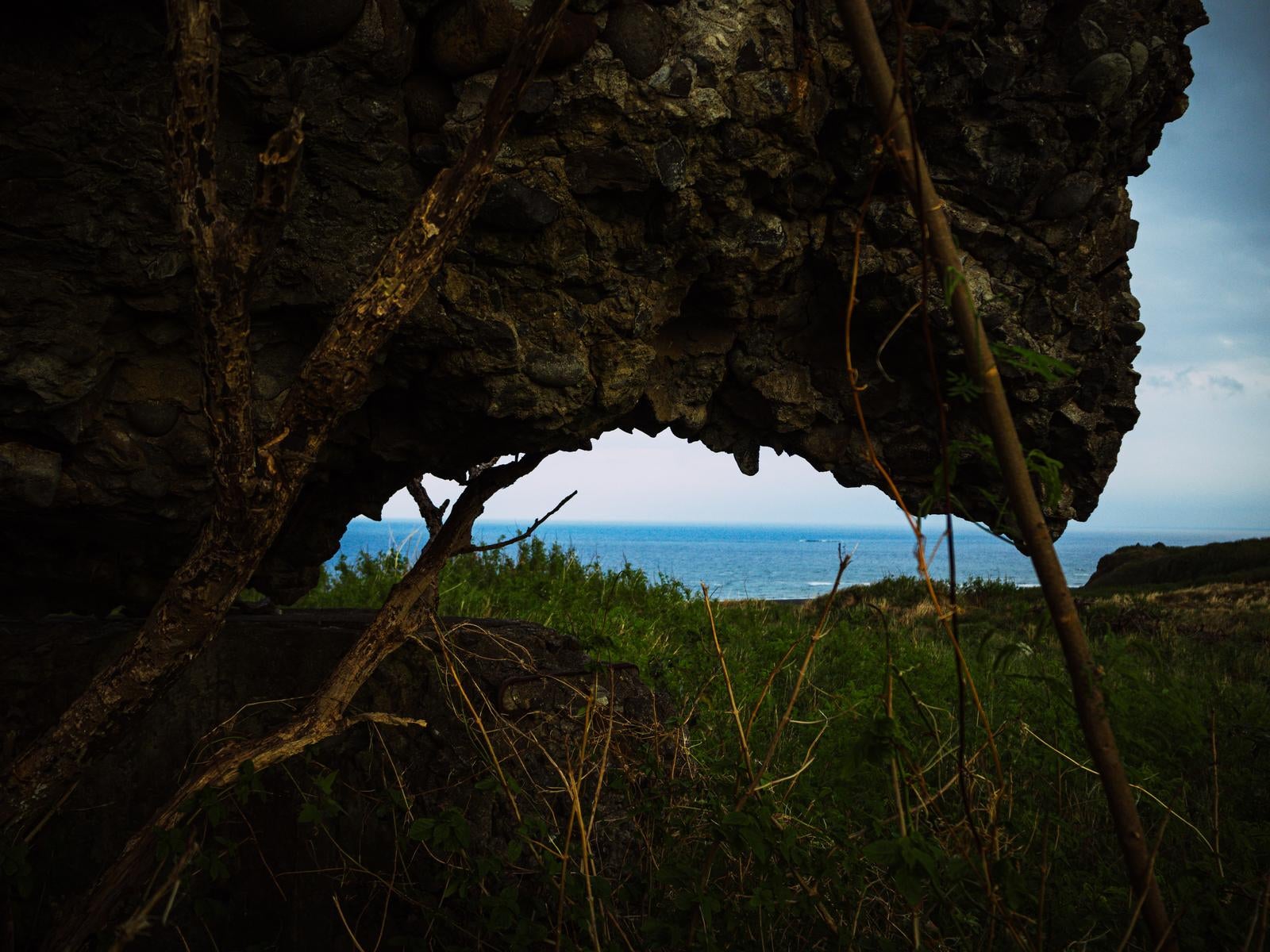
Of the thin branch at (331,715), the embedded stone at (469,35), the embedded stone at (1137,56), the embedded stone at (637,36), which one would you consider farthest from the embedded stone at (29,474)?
the embedded stone at (1137,56)

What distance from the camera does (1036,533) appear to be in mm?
1479

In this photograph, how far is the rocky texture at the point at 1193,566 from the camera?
12.5 meters

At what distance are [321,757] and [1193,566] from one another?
47.7 ft

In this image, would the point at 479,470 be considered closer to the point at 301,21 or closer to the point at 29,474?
the point at 29,474

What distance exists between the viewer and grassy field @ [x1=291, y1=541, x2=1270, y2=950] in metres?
1.92

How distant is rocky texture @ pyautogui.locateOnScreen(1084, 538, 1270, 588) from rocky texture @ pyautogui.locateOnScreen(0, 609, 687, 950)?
11.7 meters

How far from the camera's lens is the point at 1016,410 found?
11.6 feet

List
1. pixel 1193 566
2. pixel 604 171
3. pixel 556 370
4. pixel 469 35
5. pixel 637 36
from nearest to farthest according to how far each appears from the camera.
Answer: pixel 469 35 < pixel 637 36 < pixel 604 171 < pixel 556 370 < pixel 1193 566

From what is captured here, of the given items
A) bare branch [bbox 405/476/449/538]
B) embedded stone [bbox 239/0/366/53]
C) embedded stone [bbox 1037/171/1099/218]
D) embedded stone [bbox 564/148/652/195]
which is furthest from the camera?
bare branch [bbox 405/476/449/538]

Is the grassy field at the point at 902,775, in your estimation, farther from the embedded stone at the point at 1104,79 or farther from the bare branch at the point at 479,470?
the embedded stone at the point at 1104,79

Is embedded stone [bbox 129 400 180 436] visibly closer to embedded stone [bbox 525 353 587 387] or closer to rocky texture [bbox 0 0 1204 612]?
rocky texture [bbox 0 0 1204 612]

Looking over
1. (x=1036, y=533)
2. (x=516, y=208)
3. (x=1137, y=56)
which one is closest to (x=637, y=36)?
(x=516, y=208)

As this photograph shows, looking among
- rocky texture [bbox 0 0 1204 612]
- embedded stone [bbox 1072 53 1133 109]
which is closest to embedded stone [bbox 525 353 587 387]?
rocky texture [bbox 0 0 1204 612]

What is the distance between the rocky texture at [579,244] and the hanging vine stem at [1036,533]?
106 cm
